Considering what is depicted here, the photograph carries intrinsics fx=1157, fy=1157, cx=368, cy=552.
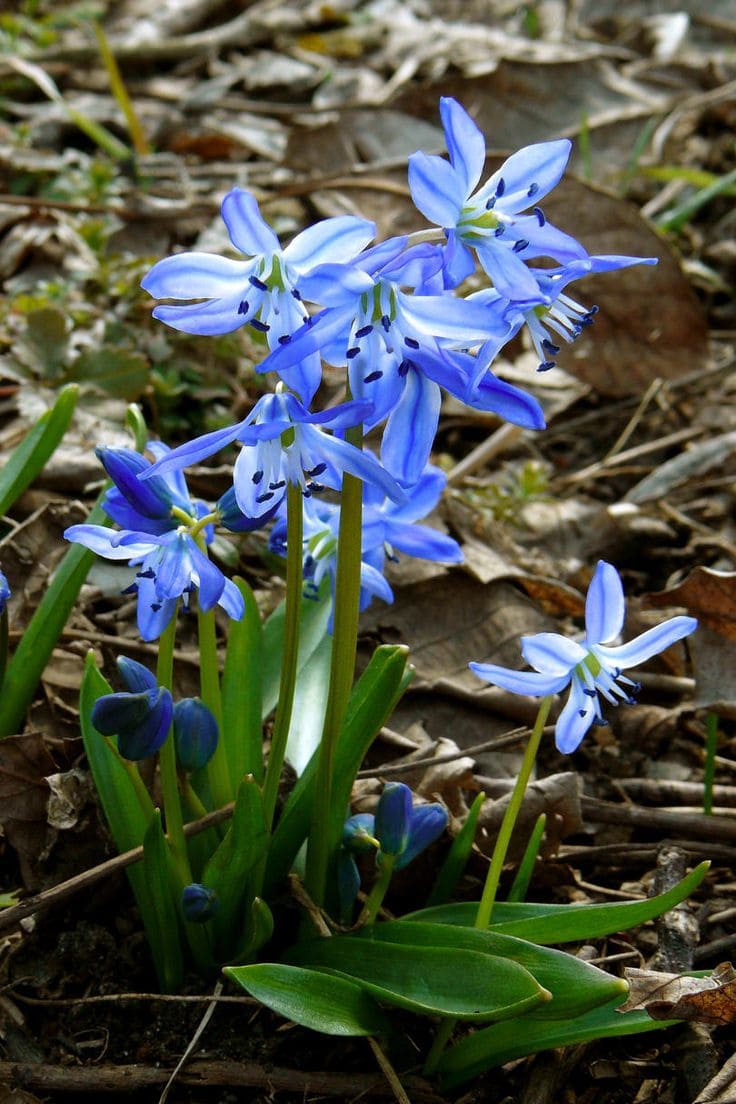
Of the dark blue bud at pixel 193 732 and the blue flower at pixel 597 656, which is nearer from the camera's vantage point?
the blue flower at pixel 597 656

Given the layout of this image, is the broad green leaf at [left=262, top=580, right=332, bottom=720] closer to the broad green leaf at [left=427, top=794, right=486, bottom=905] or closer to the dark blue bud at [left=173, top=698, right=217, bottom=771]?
the dark blue bud at [left=173, top=698, right=217, bottom=771]

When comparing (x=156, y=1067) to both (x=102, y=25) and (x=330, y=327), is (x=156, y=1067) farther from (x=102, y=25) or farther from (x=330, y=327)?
(x=102, y=25)


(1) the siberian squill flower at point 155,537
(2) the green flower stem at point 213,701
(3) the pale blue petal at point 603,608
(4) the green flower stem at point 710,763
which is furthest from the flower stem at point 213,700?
(4) the green flower stem at point 710,763

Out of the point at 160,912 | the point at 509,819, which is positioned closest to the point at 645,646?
the point at 509,819

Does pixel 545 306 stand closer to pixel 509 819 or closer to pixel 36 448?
pixel 509 819

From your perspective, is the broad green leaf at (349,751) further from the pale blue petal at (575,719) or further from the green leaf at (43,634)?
the green leaf at (43,634)

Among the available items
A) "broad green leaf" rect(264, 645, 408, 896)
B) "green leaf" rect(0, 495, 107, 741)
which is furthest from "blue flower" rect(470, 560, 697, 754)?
"green leaf" rect(0, 495, 107, 741)
